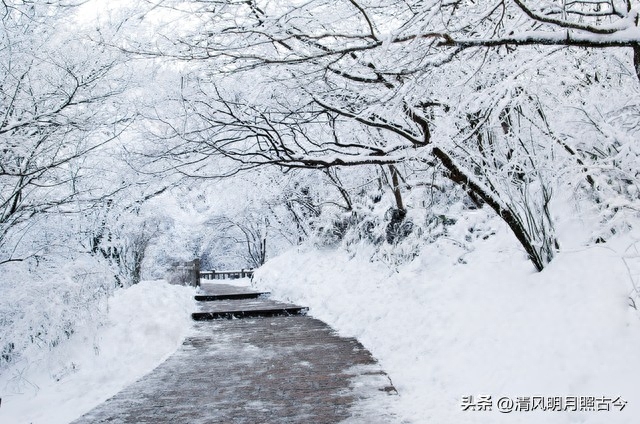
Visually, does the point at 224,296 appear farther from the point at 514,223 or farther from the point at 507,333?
the point at 507,333

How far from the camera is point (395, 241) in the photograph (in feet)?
32.8

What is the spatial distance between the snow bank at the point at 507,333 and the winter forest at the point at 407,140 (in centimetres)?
2

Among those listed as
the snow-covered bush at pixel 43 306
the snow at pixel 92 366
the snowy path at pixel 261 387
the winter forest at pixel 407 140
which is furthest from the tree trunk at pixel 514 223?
the snow-covered bush at pixel 43 306

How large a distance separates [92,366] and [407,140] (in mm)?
5464

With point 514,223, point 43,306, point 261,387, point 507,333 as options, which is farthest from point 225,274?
point 507,333

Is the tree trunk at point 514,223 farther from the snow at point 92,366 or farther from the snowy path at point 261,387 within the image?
the snow at point 92,366

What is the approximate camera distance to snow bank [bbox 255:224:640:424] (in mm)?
3180

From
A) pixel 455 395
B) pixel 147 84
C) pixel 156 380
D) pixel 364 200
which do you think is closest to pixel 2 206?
pixel 156 380

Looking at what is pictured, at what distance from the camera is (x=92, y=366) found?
5738 millimetres

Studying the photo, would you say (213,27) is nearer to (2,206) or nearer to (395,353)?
(2,206)

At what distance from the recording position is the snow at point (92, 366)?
4832 millimetres

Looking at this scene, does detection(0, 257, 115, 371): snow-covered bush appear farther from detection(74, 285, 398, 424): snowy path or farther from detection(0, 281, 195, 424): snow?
detection(74, 285, 398, 424): snowy path

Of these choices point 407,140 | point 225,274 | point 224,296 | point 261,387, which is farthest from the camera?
point 225,274

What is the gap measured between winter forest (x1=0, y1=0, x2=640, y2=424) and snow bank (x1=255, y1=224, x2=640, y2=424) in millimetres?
25
